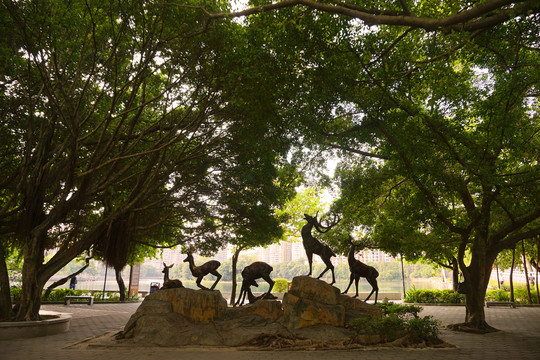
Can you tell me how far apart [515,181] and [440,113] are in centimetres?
318

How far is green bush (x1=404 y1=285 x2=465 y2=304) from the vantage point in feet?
77.9

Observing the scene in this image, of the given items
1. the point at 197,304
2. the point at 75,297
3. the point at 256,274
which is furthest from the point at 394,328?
the point at 75,297

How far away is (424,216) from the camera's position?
1188 cm

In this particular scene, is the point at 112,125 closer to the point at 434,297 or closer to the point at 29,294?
the point at 29,294

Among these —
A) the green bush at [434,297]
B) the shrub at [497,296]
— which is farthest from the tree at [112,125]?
the shrub at [497,296]

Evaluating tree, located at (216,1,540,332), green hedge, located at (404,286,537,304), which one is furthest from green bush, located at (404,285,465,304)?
tree, located at (216,1,540,332)

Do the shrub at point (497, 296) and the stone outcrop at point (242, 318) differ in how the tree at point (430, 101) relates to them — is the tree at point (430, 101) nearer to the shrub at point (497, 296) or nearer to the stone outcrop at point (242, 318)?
the stone outcrop at point (242, 318)

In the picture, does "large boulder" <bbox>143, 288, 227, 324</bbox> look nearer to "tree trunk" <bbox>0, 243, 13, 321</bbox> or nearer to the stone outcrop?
the stone outcrop

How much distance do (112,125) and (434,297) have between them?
24434mm

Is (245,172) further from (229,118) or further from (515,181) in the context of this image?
(515,181)

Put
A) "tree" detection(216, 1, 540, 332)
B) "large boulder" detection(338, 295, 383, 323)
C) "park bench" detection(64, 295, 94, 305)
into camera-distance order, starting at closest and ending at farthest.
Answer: "tree" detection(216, 1, 540, 332), "large boulder" detection(338, 295, 383, 323), "park bench" detection(64, 295, 94, 305)

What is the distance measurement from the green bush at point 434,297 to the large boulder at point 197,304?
19.9 m

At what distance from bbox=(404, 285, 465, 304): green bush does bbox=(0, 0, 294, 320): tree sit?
16.8 metres

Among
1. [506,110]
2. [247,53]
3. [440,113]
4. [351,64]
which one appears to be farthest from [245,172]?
[506,110]
